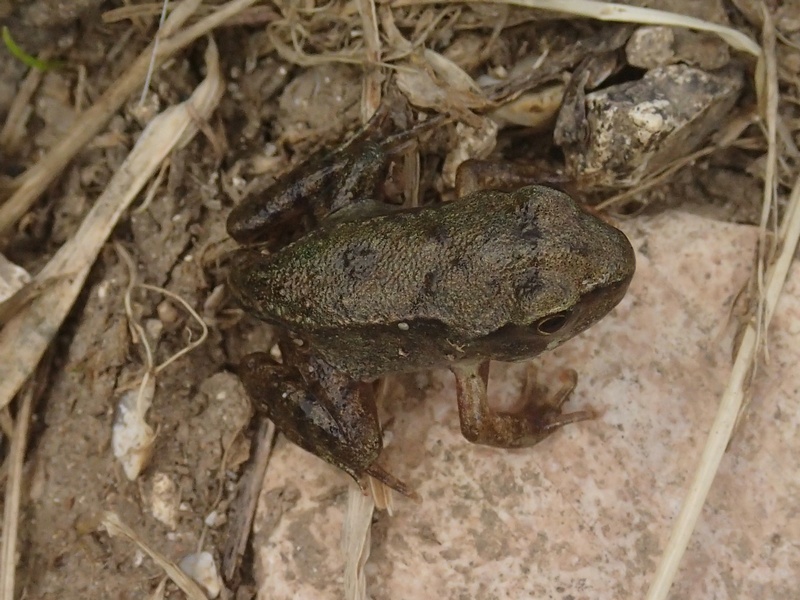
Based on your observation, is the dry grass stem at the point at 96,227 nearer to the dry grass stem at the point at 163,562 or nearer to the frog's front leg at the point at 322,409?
the dry grass stem at the point at 163,562

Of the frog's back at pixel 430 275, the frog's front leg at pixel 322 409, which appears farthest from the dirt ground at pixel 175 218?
the frog's back at pixel 430 275

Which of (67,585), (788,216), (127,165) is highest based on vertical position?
(127,165)

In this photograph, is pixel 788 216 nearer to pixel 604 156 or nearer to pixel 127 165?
pixel 604 156

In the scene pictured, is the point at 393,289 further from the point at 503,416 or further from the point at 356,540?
the point at 356,540

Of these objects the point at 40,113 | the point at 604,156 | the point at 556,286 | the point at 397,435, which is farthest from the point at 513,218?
the point at 40,113

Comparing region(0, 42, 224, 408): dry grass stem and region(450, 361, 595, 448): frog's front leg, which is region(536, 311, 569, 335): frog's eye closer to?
region(450, 361, 595, 448): frog's front leg

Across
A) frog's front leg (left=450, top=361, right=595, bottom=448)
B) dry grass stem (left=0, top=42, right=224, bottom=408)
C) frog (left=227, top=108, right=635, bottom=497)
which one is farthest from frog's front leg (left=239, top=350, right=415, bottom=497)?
dry grass stem (left=0, top=42, right=224, bottom=408)
